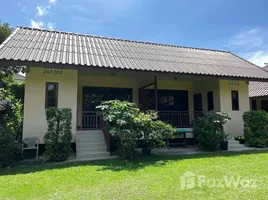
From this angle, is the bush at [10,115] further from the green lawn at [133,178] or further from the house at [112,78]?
the green lawn at [133,178]

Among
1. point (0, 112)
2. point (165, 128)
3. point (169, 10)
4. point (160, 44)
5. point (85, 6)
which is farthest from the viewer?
point (160, 44)

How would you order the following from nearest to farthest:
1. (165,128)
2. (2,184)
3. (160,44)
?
(2,184) → (165,128) → (160,44)

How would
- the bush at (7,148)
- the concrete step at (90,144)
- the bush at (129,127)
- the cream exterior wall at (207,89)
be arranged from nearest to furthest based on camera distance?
the bush at (7,148)
the bush at (129,127)
the concrete step at (90,144)
the cream exterior wall at (207,89)

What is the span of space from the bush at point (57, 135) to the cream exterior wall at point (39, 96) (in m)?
1.27

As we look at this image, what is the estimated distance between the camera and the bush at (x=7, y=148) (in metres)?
6.38

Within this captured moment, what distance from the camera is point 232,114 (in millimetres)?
11289

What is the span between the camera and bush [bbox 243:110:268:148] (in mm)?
10008

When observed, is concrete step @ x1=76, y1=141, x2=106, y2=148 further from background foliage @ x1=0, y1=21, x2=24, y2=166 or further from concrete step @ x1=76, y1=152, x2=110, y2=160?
background foliage @ x1=0, y1=21, x2=24, y2=166

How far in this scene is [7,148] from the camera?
255 inches

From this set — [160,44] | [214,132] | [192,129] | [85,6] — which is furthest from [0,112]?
[160,44]

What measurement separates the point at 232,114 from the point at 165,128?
560 centimetres

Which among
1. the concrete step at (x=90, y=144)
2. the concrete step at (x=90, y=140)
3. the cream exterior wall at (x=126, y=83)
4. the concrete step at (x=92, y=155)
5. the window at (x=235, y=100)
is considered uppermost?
the cream exterior wall at (x=126, y=83)

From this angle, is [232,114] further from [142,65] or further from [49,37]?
[49,37]
